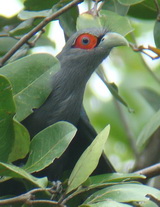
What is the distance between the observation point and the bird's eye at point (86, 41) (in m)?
4.72

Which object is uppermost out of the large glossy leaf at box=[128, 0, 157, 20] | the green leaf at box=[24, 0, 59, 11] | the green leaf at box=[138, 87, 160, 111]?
the green leaf at box=[24, 0, 59, 11]

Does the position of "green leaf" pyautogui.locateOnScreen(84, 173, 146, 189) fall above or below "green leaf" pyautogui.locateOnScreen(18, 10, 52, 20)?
below

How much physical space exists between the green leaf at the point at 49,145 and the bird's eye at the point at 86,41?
1.55 m

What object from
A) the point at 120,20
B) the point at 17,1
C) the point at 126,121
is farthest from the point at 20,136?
the point at 17,1

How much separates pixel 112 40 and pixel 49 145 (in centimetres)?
149

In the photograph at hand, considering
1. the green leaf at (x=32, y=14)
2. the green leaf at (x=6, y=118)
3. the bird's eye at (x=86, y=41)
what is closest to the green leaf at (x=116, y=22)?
the green leaf at (x=32, y=14)

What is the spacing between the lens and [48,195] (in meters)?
3.57

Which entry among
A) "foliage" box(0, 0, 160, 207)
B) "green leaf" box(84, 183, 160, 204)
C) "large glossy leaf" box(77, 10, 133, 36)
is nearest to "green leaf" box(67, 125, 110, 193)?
"foliage" box(0, 0, 160, 207)

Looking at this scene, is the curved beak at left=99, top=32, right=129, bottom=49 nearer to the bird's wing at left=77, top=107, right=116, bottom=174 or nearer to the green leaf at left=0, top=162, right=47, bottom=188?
the bird's wing at left=77, top=107, right=116, bottom=174

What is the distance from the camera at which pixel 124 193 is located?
3.08 meters

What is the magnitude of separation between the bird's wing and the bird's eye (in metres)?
0.51

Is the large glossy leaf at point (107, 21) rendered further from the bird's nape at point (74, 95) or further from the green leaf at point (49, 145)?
the green leaf at point (49, 145)

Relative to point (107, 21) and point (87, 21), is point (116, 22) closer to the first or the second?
point (107, 21)

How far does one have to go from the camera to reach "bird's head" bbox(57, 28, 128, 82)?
4.68m
